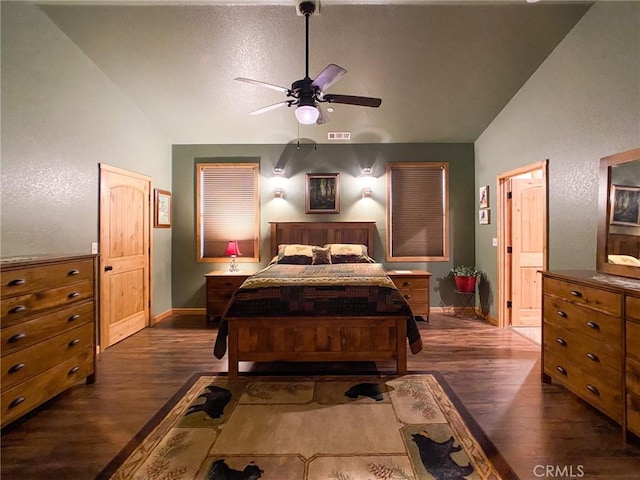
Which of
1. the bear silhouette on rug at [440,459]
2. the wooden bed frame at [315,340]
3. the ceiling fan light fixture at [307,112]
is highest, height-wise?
the ceiling fan light fixture at [307,112]

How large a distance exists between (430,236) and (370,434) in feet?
12.1

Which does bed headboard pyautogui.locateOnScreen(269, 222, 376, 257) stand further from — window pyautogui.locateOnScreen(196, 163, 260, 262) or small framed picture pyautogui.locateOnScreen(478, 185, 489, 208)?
small framed picture pyautogui.locateOnScreen(478, 185, 489, 208)

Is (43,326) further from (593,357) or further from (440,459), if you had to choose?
(593,357)

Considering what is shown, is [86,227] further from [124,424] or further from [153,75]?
[124,424]

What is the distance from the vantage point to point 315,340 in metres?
2.82

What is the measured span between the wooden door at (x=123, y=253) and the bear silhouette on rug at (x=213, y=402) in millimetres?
1856

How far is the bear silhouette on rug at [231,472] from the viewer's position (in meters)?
1.65

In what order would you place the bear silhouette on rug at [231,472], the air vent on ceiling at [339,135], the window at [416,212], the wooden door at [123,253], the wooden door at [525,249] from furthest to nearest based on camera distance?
the window at [416,212]
the air vent on ceiling at [339,135]
the wooden door at [525,249]
the wooden door at [123,253]
the bear silhouette on rug at [231,472]

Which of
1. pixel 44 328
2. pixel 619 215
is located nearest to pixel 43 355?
pixel 44 328

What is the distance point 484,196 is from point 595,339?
9.70 feet

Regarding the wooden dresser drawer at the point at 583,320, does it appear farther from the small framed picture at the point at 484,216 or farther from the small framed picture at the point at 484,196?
the small framed picture at the point at 484,196

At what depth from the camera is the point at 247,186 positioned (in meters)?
5.09

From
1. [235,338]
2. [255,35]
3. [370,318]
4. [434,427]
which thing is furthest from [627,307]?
[255,35]

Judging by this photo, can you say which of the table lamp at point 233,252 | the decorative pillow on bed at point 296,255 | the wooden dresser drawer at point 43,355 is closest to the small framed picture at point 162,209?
the table lamp at point 233,252
